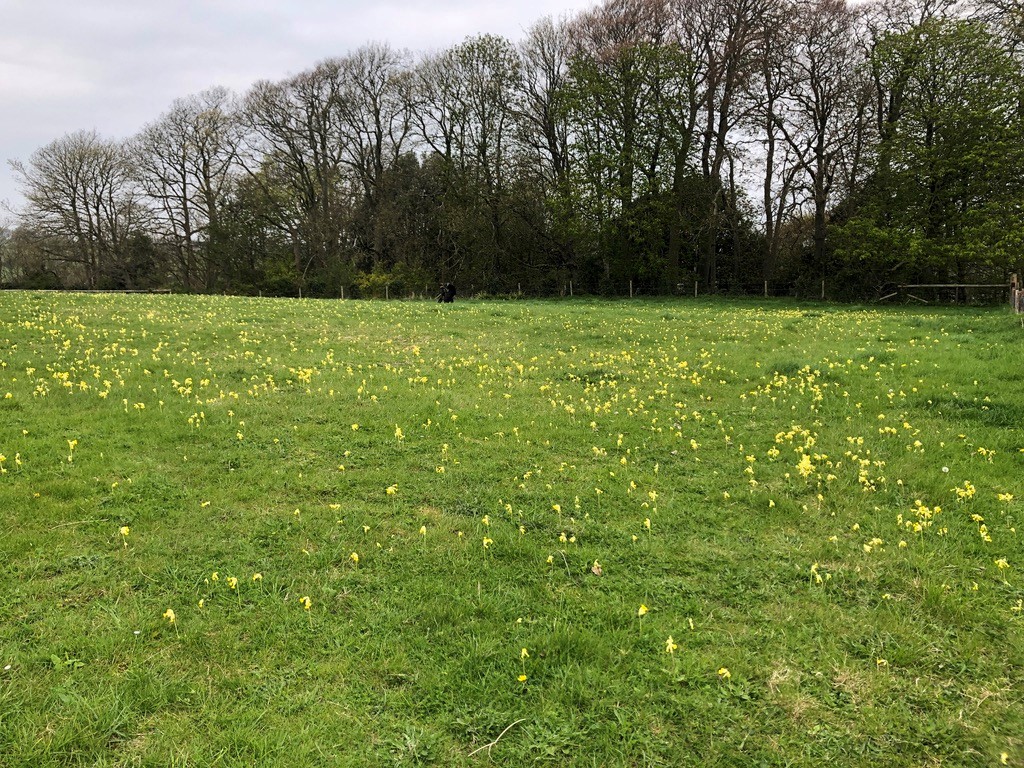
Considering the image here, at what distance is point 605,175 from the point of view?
41906 millimetres

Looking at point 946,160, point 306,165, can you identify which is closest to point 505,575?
point 946,160

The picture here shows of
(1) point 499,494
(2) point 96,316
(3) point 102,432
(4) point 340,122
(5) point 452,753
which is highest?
(4) point 340,122

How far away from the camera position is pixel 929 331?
17891 millimetres

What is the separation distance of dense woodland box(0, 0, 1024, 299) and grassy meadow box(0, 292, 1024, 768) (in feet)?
100

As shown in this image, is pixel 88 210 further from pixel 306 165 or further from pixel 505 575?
pixel 505 575

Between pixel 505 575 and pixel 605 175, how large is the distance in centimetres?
4123

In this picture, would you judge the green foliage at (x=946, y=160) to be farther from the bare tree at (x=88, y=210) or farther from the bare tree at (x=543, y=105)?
the bare tree at (x=88, y=210)

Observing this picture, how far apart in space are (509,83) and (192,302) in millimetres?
33698

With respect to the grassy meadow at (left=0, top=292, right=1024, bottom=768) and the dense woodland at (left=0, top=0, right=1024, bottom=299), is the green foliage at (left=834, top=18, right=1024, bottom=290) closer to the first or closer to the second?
the dense woodland at (left=0, top=0, right=1024, bottom=299)

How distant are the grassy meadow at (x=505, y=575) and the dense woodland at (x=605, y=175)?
30.6 m

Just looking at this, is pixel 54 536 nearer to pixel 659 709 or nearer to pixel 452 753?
pixel 452 753

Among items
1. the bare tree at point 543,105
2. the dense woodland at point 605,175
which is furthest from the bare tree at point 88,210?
the bare tree at point 543,105

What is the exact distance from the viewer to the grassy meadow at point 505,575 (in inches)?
132

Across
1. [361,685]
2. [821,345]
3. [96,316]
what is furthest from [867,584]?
[96,316]
